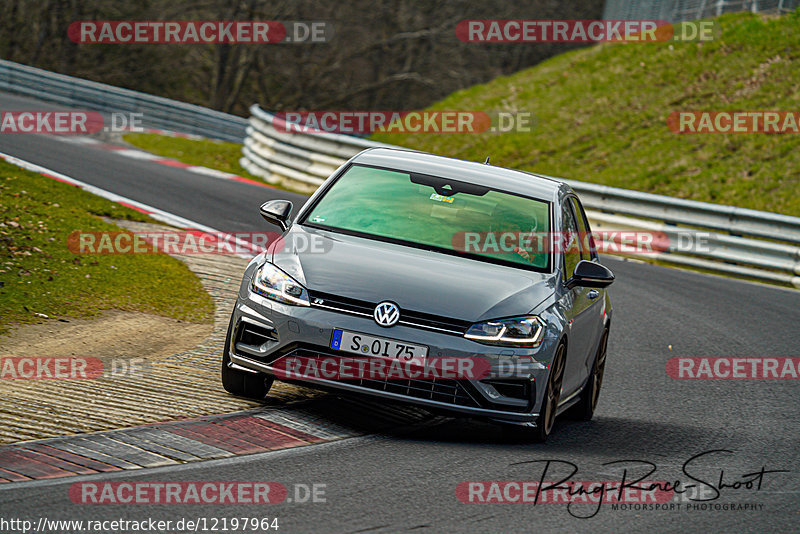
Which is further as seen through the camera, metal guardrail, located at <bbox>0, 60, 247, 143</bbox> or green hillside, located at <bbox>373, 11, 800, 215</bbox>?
metal guardrail, located at <bbox>0, 60, 247, 143</bbox>

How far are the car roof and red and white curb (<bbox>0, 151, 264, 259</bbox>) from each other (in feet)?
16.7

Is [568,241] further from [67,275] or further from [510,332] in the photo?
[67,275]

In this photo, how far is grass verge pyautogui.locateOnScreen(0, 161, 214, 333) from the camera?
30.4 feet

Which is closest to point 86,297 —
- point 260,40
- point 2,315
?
point 2,315

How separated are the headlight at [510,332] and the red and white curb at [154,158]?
15413mm

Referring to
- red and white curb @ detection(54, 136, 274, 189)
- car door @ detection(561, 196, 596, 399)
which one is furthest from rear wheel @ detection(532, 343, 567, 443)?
red and white curb @ detection(54, 136, 274, 189)

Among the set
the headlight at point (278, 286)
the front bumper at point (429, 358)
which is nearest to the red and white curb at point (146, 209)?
the headlight at point (278, 286)

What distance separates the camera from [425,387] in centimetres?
657

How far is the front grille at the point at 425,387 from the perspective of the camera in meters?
6.55

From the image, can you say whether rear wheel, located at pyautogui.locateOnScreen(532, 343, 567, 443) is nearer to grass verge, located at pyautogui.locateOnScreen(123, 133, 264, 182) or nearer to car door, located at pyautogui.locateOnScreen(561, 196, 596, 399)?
car door, located at pyautogui.locateOnScreen(561, 196, 596, 399)

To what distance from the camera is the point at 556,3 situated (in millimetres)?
50375

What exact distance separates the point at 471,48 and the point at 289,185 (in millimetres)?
26717

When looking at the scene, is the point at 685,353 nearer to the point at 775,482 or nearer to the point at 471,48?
the point at 775,482

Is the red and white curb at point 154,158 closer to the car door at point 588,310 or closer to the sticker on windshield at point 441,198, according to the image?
the car door at point 588,310
